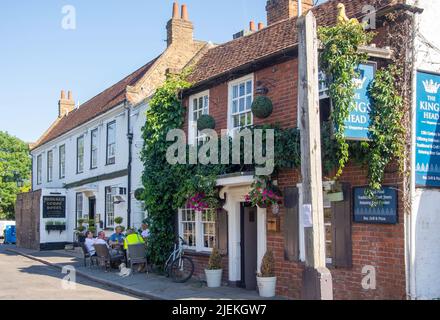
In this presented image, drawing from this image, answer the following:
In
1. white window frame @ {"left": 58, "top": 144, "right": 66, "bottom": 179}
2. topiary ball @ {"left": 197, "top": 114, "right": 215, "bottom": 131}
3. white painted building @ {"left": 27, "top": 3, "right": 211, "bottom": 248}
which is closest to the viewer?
topiary ball @ {"left": 197, "top": 114, "right": 215, "bottom": 131}

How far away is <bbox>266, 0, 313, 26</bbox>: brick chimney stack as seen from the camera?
16031mm

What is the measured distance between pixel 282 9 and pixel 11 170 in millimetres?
44676

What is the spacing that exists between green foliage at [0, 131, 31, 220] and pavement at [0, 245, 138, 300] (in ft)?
120

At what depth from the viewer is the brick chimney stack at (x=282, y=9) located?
52.6ft

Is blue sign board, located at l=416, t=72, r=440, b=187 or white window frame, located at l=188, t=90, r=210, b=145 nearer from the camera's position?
blue sign board, located at l=416, t=72, r=440, b=187

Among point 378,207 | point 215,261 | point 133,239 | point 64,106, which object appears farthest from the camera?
point 64,106

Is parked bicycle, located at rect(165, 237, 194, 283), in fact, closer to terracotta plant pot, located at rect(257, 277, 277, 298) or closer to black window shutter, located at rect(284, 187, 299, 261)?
terracotta plant pot, located at rect(257, 277, 277, 298)

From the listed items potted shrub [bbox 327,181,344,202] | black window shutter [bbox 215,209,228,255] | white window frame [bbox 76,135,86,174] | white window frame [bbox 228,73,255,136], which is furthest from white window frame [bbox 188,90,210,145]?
white window frame [bbox 76,135,86,174]

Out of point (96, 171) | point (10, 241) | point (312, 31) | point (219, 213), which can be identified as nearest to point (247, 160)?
point (219, 213)

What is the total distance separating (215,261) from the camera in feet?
43.2

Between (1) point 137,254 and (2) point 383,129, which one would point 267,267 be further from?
(1) point 137,254

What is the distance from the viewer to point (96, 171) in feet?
78.4

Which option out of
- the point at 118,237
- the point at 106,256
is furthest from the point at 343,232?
the point at 118,237
